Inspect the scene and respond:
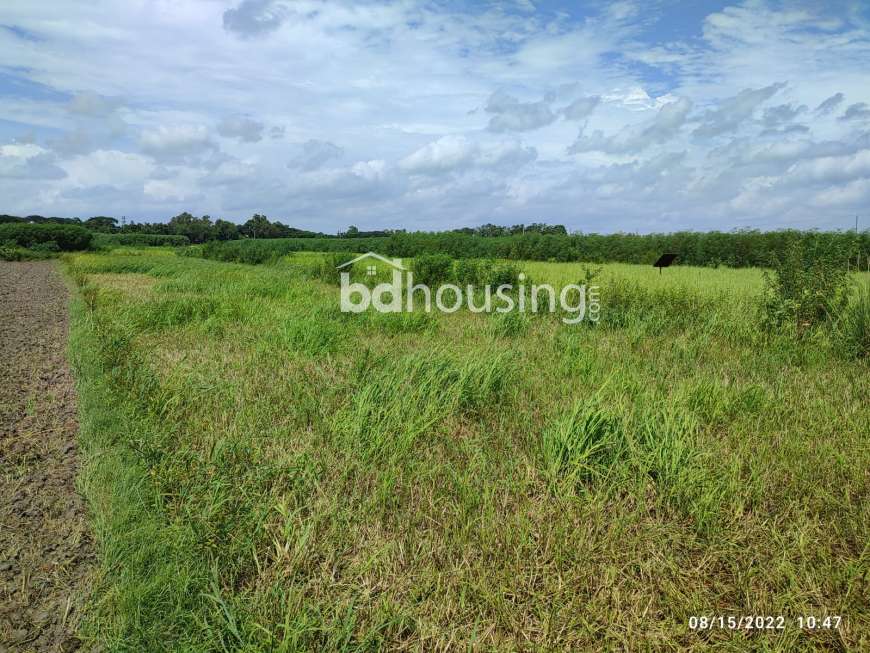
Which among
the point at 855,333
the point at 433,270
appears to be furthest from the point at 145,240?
the point at 855,333

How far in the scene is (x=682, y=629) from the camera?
77.6 inches

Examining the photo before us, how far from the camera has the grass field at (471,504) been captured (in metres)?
1.98

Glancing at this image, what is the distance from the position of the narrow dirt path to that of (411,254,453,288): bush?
818 cm

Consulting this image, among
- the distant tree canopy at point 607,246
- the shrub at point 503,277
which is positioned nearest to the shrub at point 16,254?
the distant tree canopy at point 607,246

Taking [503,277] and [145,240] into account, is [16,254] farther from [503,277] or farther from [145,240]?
[503,277]

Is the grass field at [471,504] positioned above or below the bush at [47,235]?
below

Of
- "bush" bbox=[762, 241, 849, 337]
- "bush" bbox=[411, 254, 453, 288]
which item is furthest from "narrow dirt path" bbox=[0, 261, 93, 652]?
"bush" bbox=[411, 254, 453, 288]

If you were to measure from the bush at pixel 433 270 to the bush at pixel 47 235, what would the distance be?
113ft

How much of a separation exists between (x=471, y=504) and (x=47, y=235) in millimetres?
45068

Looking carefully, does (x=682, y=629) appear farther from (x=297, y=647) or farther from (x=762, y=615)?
(x=297, y=647)

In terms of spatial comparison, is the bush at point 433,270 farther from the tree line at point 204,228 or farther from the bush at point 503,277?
the tree line at point 204,228

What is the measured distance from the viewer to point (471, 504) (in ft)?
8.61

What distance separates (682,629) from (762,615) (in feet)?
1.11

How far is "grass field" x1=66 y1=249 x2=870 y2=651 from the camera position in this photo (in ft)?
6.49
